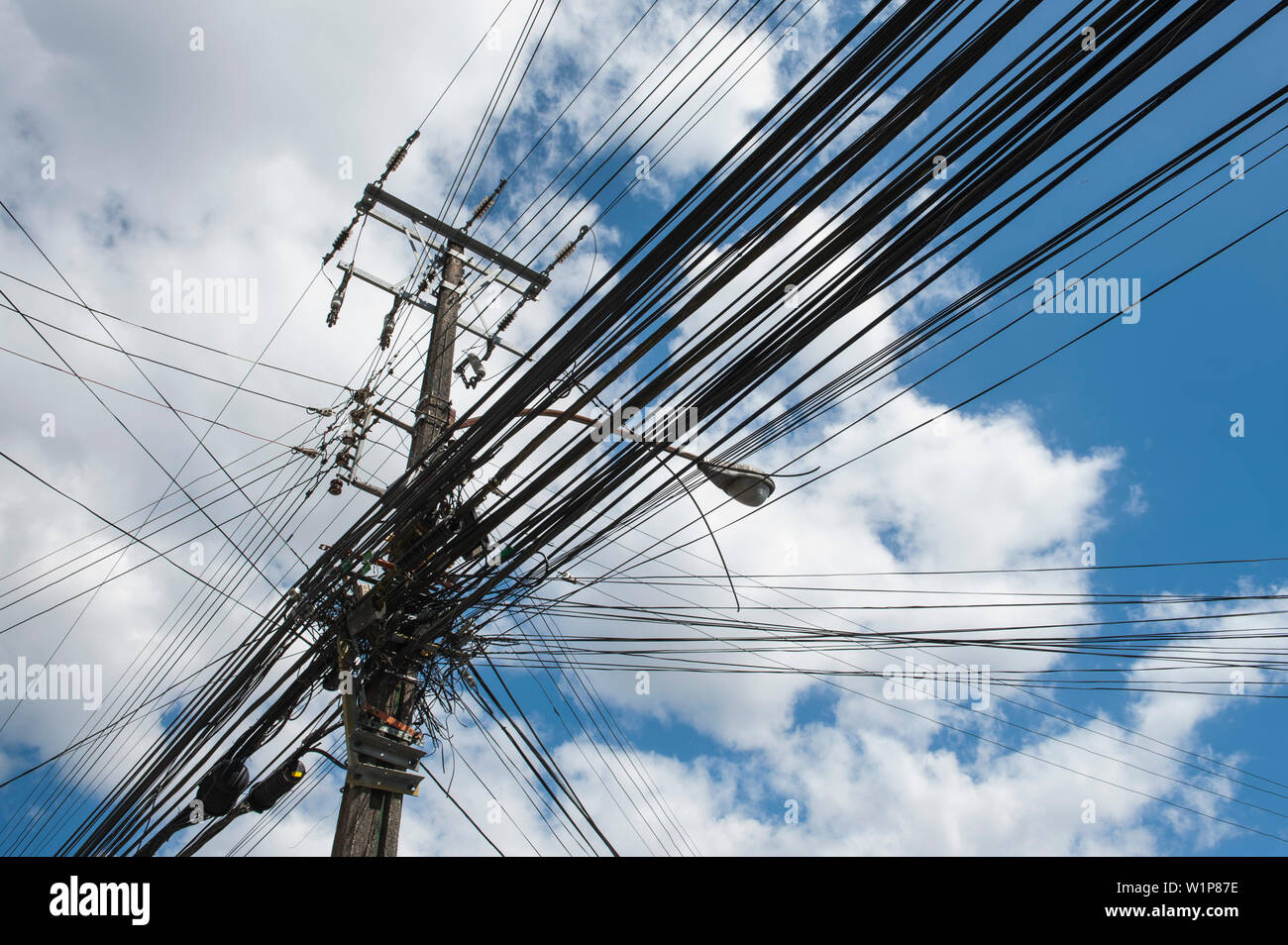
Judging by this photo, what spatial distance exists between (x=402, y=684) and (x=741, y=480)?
12.0 feet

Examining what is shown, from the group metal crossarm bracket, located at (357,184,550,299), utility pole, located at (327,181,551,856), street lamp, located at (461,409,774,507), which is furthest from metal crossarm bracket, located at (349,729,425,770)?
metal crossarm bracket, located at (357,184,550,299)

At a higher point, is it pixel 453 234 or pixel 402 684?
pixel 453 234

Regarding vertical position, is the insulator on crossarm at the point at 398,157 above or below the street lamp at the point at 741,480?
above

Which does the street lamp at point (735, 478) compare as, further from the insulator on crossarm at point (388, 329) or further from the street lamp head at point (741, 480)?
the insulator on crossarm at point (388, 329)

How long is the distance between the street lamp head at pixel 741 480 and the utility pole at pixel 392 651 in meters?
2.37

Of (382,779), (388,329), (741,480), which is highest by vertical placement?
(388,329)

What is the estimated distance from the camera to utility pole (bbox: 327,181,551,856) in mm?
5906

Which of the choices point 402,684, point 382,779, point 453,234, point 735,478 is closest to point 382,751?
point 382,779

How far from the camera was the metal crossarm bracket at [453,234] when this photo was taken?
834 cm

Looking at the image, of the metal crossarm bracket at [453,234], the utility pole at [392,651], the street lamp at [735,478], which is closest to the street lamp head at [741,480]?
the street lamp at [735,478]

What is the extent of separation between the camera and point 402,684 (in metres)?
6.72

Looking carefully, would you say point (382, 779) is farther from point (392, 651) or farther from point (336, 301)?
point (336, 301)

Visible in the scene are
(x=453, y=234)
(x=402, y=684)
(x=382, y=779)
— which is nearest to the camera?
(x=382, y=779)

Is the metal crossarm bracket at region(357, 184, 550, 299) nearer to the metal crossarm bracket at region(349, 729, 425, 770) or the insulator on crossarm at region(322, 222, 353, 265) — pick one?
the insulator on crossarm at region(322, 222, 353, 265)
